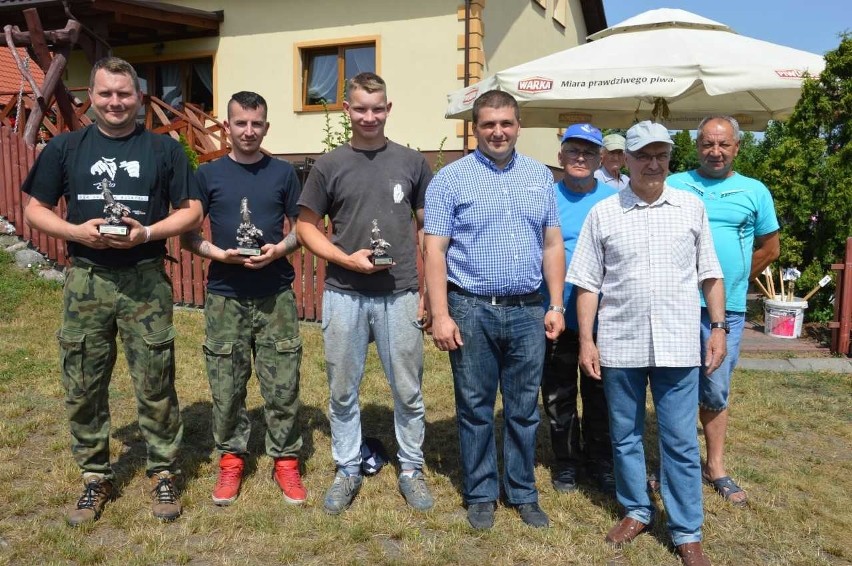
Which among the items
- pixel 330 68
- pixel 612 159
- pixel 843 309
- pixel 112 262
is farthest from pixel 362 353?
pixel 330 68

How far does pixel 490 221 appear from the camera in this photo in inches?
122

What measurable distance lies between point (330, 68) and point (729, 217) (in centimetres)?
1075

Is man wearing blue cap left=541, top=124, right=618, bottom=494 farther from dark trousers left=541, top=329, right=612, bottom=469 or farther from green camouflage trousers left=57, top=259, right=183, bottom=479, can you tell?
green camouflage trousers left=57, top=259, right=183, bottom=479

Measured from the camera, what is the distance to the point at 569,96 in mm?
5367

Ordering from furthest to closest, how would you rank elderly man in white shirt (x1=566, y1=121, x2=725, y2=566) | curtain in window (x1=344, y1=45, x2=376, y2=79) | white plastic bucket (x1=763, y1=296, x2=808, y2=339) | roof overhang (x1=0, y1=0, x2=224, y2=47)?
curtain in window (x1=344, y1=45, x2=376, y2=79), roof overhang (x1=0, y1=0, x2=224, y2=47), white plastic bucket (x1=763, y1=296, x2=808, y2=339), elderly man in white shirt (x1=566, y1=121, x2=725, y2=566)

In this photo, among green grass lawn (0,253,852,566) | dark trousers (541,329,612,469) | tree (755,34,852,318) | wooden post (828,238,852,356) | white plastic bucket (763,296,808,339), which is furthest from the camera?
tree (755,34,852,318)

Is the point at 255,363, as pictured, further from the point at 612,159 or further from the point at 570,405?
the point at 612,159

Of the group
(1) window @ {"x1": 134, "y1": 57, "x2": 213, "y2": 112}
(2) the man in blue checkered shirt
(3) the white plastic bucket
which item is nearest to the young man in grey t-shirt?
(2) the man in blue checkered shirt

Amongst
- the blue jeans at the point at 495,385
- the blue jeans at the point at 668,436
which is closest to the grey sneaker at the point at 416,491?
the blue jeans at the point at 495,385

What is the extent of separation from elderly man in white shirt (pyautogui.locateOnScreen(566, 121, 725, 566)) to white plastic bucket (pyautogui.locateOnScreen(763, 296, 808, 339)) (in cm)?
510

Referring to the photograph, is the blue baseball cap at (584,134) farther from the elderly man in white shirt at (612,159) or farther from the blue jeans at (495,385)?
the elderly man in white shirt at (612,159)

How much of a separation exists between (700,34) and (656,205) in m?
3.54

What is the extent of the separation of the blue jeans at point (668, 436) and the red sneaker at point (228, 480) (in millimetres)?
1964

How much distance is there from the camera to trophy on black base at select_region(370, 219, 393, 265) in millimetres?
3166
